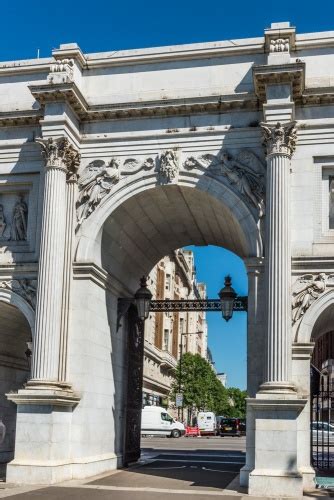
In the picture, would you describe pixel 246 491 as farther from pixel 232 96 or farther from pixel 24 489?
pixel 232 96

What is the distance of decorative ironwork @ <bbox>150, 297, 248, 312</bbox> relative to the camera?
883 inches

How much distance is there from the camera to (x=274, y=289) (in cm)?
1733

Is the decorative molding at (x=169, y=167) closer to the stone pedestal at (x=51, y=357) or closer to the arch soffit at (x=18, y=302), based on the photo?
the stone pedestal at (x=51, y=357)

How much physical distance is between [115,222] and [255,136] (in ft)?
15.0

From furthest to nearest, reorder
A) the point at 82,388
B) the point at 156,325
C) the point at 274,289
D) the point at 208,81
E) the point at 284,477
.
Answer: the point at 156,325
the point at 208,81
the point at 82,388
the point at 274,289
the point at 284,477

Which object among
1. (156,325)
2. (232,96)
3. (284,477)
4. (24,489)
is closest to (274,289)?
(284,477)

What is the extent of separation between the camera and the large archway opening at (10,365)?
2236cm

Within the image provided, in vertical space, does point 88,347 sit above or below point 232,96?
below

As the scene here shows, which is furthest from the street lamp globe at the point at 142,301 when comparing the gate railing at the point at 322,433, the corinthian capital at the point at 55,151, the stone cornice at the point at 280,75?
the stone cornice at the point at 280,75

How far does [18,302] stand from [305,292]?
25.1 ft

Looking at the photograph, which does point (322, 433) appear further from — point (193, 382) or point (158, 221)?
point (193, 382)

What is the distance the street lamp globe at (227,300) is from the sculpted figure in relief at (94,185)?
4.61 m

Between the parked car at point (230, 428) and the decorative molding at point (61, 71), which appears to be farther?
the parked car at point (230, 428)

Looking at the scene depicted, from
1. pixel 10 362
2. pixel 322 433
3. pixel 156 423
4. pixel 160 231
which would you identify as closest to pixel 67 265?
pixel 160 231
